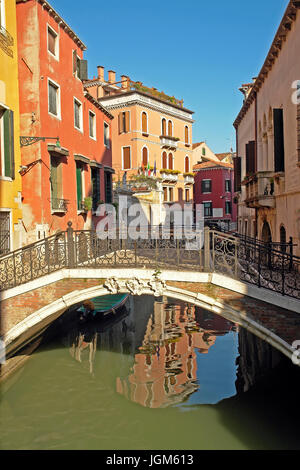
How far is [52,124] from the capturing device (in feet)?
38.0

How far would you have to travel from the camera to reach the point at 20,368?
1041 centimetres

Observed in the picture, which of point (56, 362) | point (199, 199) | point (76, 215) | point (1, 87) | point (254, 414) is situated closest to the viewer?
point (254, 414)

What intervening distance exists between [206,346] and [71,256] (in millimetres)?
5809

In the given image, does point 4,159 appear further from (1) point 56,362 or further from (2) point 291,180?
(2) point 291,180

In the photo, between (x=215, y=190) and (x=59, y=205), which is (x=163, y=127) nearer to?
(x=215, y=190)

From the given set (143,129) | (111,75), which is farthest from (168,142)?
(111,75)

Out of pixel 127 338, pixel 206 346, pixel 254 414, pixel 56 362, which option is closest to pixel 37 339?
pixel 56 362

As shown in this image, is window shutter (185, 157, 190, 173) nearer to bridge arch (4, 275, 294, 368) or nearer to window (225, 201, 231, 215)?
window (225, 201, 231, 215)

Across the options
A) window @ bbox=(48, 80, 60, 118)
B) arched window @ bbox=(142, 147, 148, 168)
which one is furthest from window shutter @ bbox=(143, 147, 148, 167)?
window @ bbox=(48, 80, 60, 118)

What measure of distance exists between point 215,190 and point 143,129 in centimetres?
1291

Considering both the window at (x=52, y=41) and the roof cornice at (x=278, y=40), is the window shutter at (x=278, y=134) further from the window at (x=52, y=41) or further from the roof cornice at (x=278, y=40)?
the window at (x=52, y=41)

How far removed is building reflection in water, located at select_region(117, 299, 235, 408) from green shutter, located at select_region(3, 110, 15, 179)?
19.7ft

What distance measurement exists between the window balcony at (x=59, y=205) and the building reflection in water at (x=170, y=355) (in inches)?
194

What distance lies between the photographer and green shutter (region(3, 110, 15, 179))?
9.79 m
